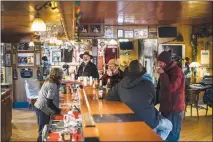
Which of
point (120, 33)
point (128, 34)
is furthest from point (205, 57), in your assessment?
point (120, 33)

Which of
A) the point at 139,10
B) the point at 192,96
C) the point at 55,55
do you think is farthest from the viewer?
the point at 55,55

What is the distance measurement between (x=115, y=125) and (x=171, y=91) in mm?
2120

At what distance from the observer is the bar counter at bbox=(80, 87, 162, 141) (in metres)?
2.15

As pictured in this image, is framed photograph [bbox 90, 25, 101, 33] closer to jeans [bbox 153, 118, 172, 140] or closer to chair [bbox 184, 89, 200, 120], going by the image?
chair [bbox 184, 89, 200, 120]

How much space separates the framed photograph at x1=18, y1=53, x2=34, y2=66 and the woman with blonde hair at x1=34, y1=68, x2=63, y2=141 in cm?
630

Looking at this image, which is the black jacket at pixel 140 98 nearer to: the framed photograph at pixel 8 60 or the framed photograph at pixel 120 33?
the framed photograph at pixel 120 33

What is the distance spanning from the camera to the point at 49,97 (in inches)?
192

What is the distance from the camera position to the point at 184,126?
304 inches

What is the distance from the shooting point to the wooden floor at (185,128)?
6.79m

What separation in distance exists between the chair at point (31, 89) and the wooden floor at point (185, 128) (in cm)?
100

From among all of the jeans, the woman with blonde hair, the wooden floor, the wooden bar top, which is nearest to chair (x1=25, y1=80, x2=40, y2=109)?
the wooden floor

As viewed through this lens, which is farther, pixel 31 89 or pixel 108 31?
pixel 31 89

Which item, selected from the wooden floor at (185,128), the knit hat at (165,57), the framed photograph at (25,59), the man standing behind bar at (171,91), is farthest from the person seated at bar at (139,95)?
the framed photograph at (25,59)

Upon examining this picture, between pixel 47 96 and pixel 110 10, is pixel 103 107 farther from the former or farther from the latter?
pixel 110 10
